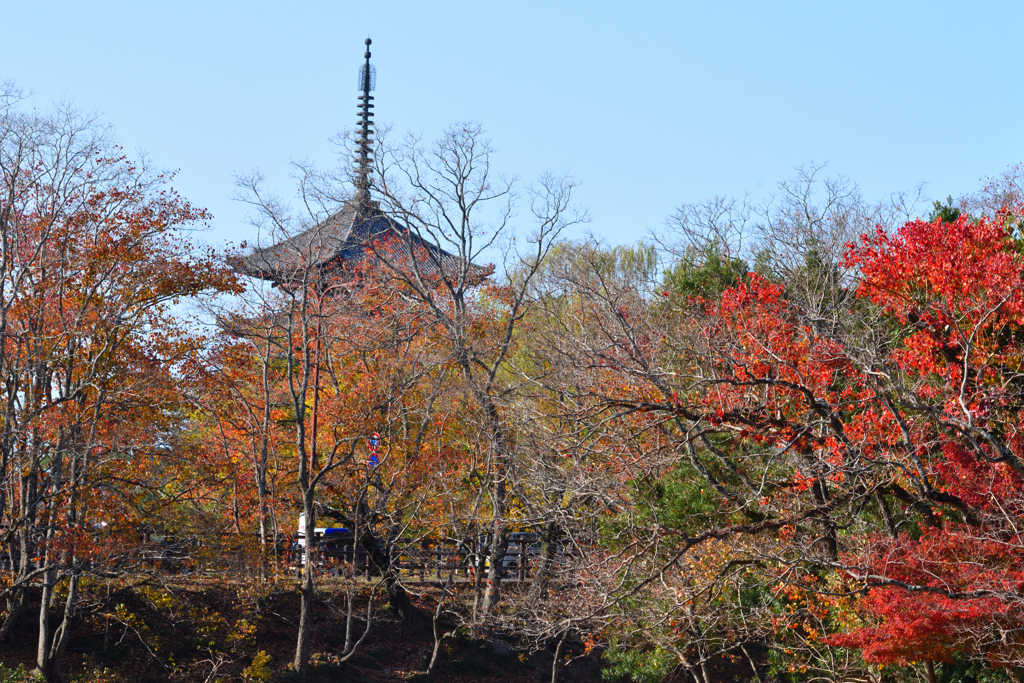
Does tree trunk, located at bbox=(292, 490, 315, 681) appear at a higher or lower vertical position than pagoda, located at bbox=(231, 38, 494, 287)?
lower

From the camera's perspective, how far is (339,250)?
822 inches

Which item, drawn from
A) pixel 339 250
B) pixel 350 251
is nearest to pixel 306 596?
pixel 339 250

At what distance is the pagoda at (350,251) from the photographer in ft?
54.5

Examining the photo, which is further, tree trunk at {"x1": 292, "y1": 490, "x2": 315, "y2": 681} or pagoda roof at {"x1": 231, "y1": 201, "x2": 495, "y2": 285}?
→ pagoda roof at {"x1": 231, "y1": 201, "x2": 495, "y2": 285}

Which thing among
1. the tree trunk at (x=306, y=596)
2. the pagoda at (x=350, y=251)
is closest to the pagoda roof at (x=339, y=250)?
the pagoda at (x=350, y=251)

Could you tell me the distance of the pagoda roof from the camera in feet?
54.3

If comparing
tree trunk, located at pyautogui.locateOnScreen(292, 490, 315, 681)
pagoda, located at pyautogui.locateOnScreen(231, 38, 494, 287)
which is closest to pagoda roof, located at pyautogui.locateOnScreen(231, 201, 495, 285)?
pagoda, located at pyautogui.locateOnScreen(231, 38, 494, 287)

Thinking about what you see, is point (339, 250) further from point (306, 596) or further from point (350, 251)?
point (306, 596)

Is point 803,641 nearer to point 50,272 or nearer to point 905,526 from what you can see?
point 905,526

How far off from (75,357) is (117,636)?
537 cm

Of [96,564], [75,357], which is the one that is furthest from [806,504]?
[75,357]

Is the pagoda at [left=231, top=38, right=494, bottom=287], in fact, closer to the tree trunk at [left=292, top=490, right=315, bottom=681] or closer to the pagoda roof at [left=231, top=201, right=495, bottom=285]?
the pagoda roof at [left=231, top=201, right=495, bottom=285]

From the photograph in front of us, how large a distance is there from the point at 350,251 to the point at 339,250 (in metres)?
6.82

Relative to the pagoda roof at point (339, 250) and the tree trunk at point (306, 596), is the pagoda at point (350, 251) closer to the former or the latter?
the pagoda roof at point (339, 250)
